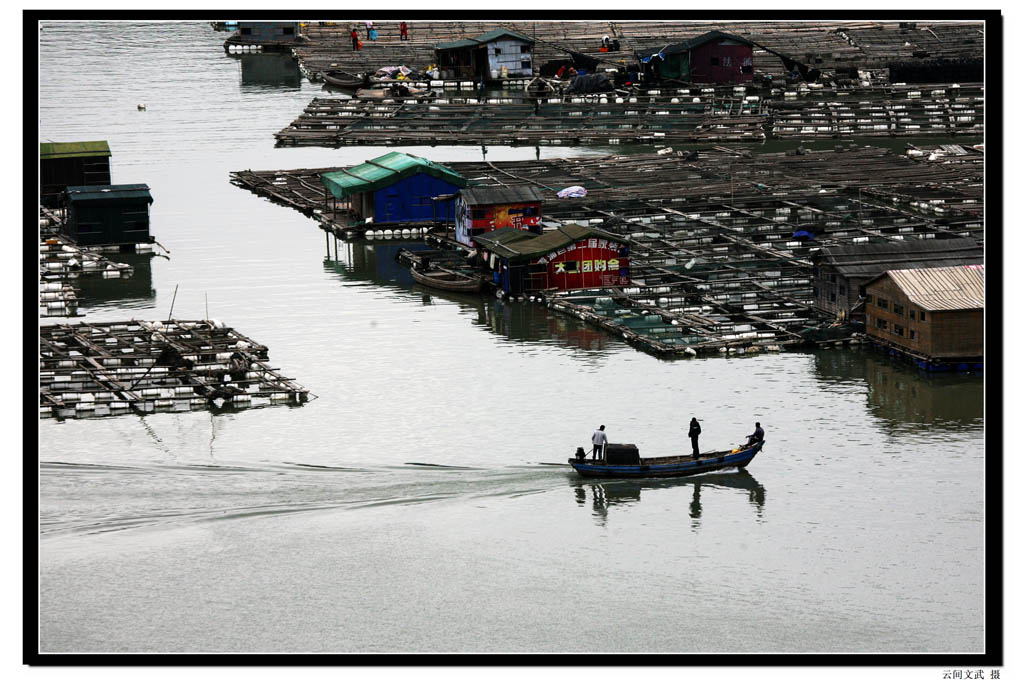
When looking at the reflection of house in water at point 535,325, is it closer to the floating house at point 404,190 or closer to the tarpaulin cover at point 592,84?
the floating house at point 404,190

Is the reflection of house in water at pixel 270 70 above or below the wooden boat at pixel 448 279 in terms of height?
above

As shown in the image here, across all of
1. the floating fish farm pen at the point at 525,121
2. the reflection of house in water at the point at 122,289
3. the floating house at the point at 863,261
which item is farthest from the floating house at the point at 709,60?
the floating house at the point at 863,261

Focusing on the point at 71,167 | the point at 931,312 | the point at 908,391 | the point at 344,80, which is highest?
the point at 344,80

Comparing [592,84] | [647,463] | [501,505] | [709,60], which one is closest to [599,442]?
[647,463]

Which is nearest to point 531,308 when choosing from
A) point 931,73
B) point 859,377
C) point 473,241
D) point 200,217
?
point 473,241

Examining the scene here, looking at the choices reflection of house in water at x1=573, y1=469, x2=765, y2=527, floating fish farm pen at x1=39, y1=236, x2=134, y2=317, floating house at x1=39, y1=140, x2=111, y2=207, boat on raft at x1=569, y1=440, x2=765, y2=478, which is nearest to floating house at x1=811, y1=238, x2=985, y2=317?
boat on raft at x1=569, y1=440, x2=765, y2=478

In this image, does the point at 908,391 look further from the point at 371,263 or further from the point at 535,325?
the point at 371,263

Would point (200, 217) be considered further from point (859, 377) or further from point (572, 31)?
point (572, 31)
